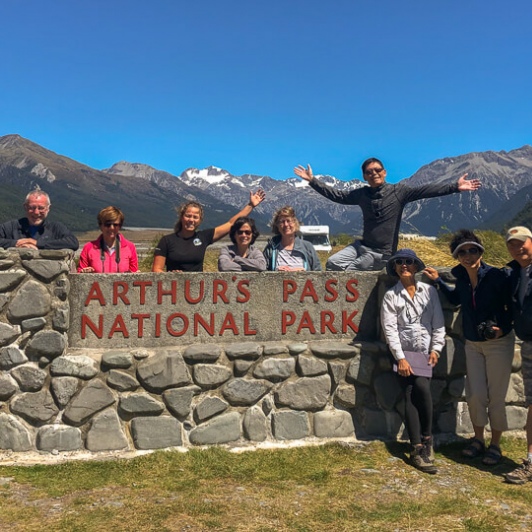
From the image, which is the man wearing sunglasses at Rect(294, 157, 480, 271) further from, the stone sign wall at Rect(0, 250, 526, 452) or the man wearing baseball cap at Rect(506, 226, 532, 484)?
the man wearing baseball cap at Rect(506, 226, 532, 484)

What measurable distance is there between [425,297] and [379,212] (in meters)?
1.19

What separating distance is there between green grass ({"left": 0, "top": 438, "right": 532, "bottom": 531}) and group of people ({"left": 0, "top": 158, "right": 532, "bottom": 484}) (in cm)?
32

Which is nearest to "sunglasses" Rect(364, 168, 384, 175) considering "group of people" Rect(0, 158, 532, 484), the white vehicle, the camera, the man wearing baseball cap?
"group of people" Rect(0, 158, 532, 484)

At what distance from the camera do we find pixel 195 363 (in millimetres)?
4766

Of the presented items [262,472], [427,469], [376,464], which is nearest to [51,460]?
[262,472]

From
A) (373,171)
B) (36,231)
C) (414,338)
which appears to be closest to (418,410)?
(414,338)

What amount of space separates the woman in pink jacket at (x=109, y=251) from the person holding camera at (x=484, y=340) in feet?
10.4

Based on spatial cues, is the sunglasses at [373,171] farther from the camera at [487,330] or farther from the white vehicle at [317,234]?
the white vehicle at [317,234]

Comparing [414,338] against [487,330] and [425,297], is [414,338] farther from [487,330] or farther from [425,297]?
[487,330]

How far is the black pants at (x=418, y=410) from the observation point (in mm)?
4504

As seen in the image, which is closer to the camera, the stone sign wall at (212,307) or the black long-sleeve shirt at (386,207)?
the stone sign wall at (212,307)

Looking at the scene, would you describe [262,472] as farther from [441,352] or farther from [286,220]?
[286,220]

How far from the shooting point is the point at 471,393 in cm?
470

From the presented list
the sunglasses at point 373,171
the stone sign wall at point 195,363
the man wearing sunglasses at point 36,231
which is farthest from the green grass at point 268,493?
the sunglasses at point 373,171
